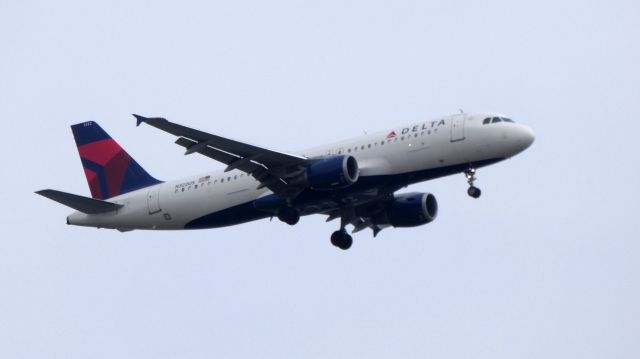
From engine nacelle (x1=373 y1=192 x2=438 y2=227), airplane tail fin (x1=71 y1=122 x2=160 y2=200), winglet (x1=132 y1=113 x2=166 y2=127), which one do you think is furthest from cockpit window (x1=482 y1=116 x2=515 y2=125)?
airplane tail fin (x1=71 y1=122 x2=160 y2=200)

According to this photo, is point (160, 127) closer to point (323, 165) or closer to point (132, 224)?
point (323, 165)

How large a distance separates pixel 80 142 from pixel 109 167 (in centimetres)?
307

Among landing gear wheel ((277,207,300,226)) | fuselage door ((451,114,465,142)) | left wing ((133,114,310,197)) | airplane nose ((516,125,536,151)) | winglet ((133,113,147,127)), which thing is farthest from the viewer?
landing gear wheel ((277,207,300,226))

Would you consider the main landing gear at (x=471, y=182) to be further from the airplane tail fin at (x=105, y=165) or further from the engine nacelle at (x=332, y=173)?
the airplane tail fin at (x=105, y=165)

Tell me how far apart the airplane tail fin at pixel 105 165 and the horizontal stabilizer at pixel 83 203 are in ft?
6.32

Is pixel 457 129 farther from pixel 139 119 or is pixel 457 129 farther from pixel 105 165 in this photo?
pixel 105 165

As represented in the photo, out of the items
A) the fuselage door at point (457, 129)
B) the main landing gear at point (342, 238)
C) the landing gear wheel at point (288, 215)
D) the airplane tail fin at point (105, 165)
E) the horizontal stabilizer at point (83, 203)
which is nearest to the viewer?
the fuselage door at point (457, 129)

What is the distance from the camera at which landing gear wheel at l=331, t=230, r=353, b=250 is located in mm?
60031

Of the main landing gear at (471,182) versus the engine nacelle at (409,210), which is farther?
the engine nacelle at (409,210)

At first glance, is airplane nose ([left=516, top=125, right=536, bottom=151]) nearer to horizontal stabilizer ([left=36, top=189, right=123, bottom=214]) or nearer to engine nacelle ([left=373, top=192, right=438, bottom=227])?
engine nacelle ([left=373, top=192, right=438, bottom=227])

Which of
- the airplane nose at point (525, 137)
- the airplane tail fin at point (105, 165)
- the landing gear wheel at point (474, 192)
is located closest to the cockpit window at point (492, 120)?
the airplane nose at point (525, 137)

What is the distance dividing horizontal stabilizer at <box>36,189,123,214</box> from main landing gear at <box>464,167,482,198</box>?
662 inches

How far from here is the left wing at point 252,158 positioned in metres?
51.9

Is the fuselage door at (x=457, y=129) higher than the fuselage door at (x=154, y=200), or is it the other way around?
the fuselage door at (x=457, y=129)
